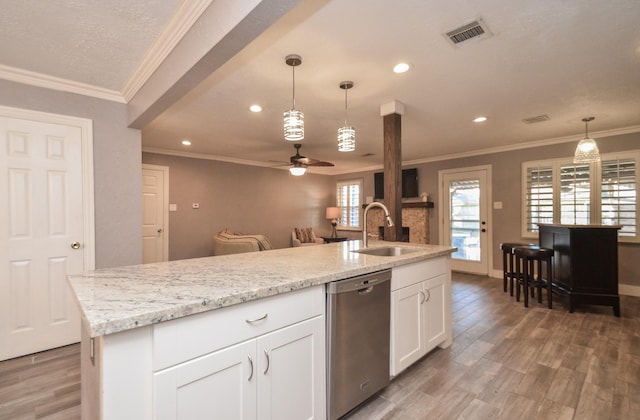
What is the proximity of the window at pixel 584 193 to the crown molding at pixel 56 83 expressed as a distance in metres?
5.82

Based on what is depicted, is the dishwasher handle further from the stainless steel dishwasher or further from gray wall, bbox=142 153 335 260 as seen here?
gray wall, bbox=142 153 335 260

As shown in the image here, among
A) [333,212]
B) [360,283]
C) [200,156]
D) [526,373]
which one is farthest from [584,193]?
[200,156]

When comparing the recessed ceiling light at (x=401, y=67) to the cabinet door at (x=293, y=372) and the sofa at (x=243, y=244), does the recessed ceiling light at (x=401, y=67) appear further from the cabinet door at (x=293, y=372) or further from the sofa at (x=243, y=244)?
the sofa at (x=243, y=244)

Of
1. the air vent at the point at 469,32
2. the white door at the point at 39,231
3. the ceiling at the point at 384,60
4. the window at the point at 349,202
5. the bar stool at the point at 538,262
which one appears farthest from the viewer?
the window at the point at 349,202

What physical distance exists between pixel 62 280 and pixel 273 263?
2228 millimetres

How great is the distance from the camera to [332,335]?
161cm

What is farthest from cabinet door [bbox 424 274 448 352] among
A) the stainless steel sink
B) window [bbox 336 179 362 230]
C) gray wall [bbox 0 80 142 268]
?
window [bbox 336 179 362 230]

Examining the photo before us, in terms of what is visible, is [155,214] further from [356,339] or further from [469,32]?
[469,32]

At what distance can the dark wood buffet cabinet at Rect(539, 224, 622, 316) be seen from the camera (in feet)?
11.1

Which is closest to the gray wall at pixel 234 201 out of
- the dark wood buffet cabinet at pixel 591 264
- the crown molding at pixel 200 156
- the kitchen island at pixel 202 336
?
the crown molding at pixel 200 156

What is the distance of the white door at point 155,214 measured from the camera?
5320mm

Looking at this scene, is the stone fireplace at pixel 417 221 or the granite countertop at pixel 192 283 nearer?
the granite countertop at pixel 192 283

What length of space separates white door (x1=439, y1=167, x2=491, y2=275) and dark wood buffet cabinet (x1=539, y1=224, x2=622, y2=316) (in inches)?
73.0

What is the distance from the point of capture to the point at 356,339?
173 cm
